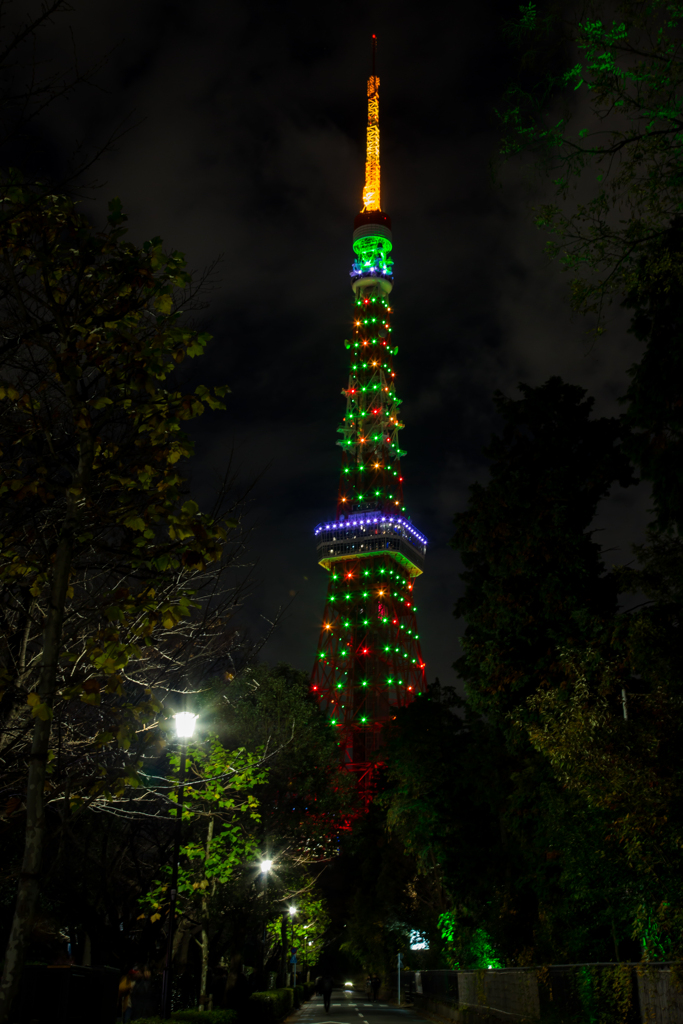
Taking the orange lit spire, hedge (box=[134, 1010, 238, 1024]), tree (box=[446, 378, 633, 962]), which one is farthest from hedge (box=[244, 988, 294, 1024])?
the orange lit spire

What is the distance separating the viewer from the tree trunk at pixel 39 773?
4.84 meters

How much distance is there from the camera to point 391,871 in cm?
4650

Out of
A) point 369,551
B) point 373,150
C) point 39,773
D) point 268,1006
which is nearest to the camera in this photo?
point 39,773

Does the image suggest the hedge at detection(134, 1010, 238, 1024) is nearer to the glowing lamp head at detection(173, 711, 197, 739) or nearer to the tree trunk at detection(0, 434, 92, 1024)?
the glowing lamp head at detection(173, 711, 197, 739)

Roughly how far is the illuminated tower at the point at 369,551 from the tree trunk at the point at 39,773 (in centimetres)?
6115

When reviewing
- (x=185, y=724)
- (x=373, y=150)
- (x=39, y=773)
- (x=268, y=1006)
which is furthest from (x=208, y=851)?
(x=373, y=150)

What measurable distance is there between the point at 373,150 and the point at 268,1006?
92.8m

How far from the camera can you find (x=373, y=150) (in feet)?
314

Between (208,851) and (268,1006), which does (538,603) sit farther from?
(268,1006)

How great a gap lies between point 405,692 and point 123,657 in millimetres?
68995

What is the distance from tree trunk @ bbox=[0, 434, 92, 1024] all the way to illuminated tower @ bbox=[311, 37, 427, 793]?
61.1 metres

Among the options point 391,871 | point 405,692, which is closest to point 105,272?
point 391,871

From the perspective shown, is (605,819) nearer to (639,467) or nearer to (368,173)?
(639,467)

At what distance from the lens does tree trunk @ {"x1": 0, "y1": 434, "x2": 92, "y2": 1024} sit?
484 centimetres
